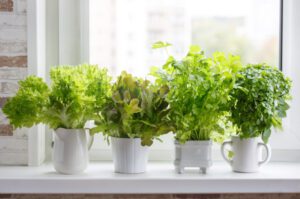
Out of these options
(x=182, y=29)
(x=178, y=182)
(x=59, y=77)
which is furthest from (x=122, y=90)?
(x=182, y=29)

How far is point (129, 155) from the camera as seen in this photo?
133 cm

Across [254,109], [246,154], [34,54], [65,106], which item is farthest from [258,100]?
[34,54]

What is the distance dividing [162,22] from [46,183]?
690 millimetres

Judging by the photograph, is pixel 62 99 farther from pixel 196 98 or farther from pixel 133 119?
pixel 196 98

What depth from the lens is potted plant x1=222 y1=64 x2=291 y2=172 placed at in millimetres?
1323

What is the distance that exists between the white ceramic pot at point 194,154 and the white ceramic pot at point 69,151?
11.5 inches

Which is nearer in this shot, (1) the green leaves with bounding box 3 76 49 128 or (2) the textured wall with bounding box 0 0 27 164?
(1) the green leaves with bounding box 3 76 49 128

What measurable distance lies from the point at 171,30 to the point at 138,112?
16.6 inches

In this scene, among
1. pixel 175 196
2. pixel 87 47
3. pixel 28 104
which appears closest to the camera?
pixel 28 104

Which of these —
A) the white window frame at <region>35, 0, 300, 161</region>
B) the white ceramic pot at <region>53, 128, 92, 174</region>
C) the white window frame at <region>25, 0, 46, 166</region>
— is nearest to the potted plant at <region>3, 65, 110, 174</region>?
the white ceramic pot at <region>53, 128, 92, 174</region>

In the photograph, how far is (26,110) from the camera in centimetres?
126

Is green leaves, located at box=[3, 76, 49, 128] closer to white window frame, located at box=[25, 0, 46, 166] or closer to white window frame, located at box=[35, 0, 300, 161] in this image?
white window frame, located at box=[25, 0, 46, 166]

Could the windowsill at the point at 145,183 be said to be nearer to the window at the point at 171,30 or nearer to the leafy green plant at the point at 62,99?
the leafy green plant at the point at 62,99

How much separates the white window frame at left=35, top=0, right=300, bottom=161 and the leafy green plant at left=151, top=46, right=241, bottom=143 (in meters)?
0.28
